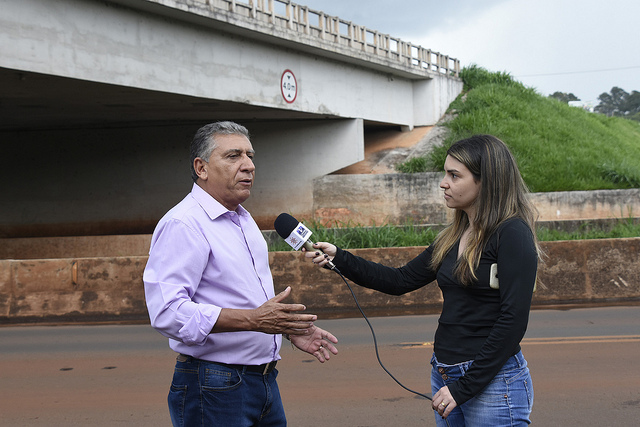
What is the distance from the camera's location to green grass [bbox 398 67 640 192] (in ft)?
77.5

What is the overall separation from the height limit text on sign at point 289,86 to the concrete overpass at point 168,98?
0.14 ft

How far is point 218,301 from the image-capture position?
9.75 feet

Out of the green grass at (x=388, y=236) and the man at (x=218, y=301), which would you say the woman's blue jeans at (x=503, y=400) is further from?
the green grass at (x=388, y=236)

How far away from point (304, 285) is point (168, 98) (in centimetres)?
929

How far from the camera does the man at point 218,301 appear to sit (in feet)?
9.16

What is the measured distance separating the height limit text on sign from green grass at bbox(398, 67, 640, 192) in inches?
237

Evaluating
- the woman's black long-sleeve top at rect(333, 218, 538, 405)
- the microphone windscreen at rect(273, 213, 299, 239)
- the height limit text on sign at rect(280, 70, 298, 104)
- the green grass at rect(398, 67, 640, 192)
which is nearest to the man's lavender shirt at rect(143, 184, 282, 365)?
the microphone windscreen at rect(273, 213, 299, 239)

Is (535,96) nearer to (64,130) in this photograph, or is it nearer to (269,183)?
(269,183)

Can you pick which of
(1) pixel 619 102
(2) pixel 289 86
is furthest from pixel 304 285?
(1) pixel 619 102

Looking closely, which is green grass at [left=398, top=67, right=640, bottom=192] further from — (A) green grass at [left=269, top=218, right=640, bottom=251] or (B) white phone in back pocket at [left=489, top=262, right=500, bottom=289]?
(B) white phone in back pocket at [left=489, top=262, right=500, bottom=289]

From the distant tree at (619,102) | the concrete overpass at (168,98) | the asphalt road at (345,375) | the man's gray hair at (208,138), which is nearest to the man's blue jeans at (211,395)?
the man's gray hair at (208,138)

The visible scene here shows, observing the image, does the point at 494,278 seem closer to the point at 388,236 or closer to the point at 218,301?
the point at 218,301

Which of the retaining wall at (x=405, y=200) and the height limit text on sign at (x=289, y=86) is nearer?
the height limit text on sign at (x=289, y=86)

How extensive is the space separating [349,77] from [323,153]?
10.2 ft
